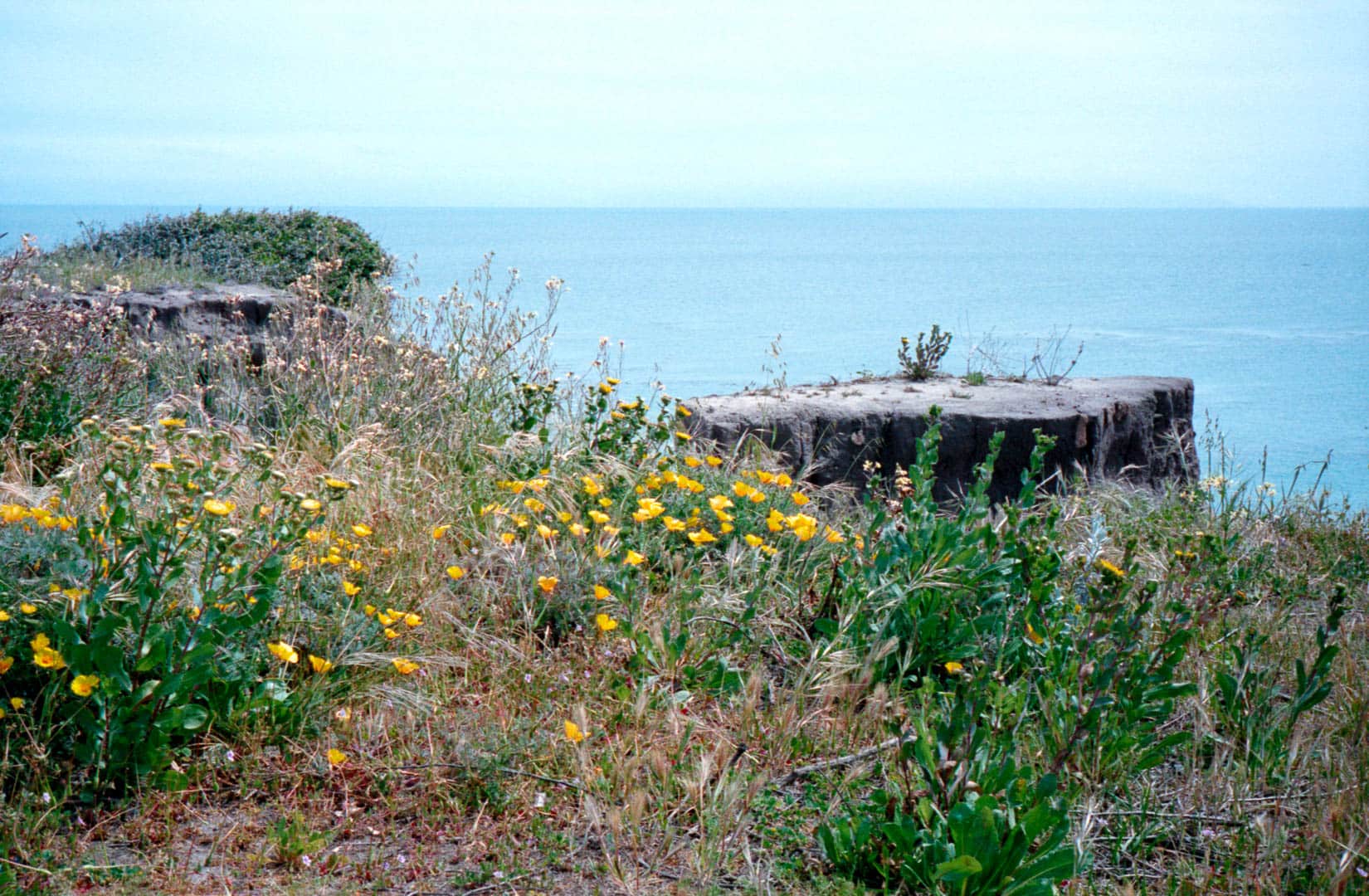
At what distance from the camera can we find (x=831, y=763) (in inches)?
115

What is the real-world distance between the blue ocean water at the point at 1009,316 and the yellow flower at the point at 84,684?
15.5 ft

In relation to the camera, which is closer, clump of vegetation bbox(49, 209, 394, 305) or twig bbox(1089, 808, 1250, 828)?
twig bbox(1089, 808, 1250, 828)

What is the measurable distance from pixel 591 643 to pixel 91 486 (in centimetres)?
218

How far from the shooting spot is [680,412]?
477 cm

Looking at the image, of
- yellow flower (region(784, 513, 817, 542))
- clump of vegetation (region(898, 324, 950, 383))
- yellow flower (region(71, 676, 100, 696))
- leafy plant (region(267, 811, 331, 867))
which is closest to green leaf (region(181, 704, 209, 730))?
yellow flower (region(71, 676, 100, 696))

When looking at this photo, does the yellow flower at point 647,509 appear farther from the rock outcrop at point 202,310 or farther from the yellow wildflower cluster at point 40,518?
the rock outcrop at point 202,310

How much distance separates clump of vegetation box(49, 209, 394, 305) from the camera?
12.2 m

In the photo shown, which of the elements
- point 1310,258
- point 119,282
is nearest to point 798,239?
point 1310,258

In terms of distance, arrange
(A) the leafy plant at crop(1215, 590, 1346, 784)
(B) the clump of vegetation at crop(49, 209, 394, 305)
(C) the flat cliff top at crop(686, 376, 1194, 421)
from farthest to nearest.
Result: 1. (B) the clump of vegetation at crop(49, 209, 394, 305)
2. (C) the flat cliff top at crop(686, 376, 1194, 421)
3. (A) the leafy plant at crop(1215, 590, 1346, 784)

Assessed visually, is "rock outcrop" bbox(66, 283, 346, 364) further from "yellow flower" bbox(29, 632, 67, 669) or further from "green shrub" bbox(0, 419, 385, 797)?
"yellow flower" bbox(29, 632, 67, 669)

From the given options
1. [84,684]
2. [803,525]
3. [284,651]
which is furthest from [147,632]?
[803,525]

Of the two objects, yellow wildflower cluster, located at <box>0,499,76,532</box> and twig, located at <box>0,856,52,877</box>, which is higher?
yellow wildflower cluster, located at <box>0,499,76,532</box>

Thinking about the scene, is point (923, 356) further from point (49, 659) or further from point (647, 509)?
point (49, 659)

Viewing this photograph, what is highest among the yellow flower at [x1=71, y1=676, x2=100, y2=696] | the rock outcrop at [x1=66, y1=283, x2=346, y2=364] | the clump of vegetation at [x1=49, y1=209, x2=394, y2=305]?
the clump of vegetation at [x1=49, y1=209, x2=394, y2=305]
